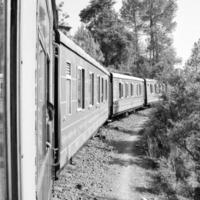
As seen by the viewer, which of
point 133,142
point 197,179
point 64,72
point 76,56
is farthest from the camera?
point 133,142

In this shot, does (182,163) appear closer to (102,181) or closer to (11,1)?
(102,181)

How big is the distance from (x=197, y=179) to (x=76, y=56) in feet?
16.5

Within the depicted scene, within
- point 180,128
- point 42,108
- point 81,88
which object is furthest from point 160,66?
point 42,108

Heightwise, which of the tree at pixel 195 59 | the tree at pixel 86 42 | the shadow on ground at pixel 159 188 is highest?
the tree at pixel 86 42

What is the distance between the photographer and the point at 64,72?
564 centimetres

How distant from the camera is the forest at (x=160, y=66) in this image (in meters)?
9.42

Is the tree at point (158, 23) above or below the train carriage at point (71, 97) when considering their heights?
above

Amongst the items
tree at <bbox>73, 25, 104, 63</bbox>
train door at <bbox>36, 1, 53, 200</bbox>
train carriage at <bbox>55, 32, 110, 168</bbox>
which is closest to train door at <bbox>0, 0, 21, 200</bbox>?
train door at <bbox>36, 1, 53, 200</bbox>

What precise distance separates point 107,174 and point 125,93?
41.5ft

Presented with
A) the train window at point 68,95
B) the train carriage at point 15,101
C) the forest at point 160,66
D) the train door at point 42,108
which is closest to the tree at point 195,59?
the forest at point 160,66

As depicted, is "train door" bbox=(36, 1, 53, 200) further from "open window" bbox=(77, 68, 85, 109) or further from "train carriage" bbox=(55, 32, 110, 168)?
"open window" bbox=(77, 68, 85, 109)

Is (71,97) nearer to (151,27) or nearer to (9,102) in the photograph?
(9,102)

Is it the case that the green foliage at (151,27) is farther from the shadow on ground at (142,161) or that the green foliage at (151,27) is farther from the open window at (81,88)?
the open window at (81,88)

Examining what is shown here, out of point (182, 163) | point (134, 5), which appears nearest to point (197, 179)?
point (182, 163)
